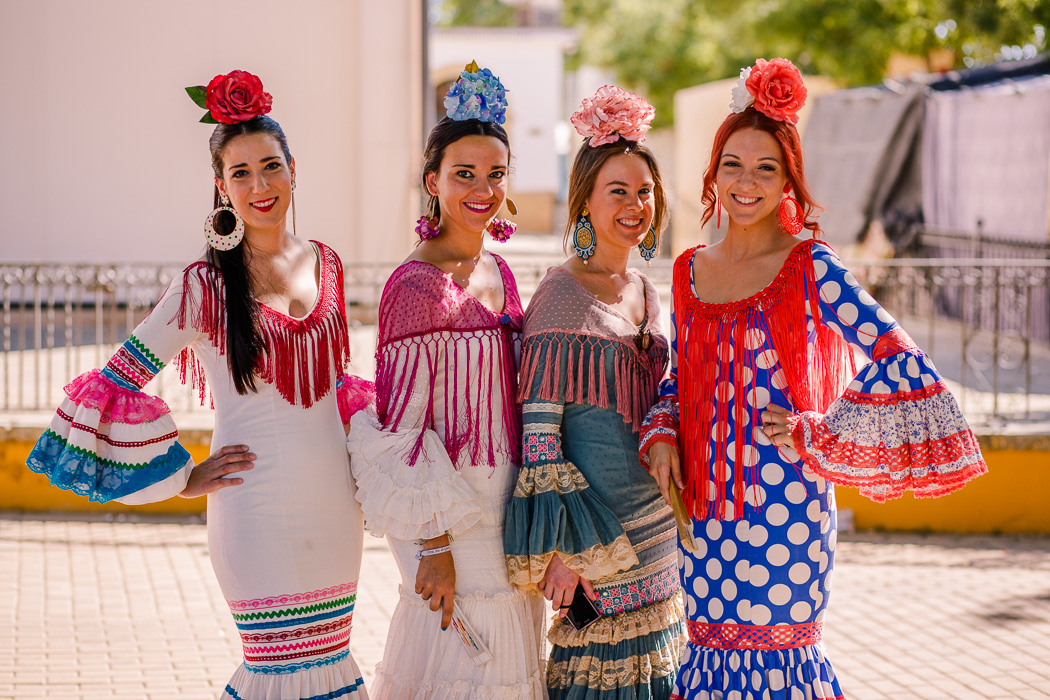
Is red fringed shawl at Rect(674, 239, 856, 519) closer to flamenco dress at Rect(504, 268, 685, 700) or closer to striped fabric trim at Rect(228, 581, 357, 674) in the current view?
flamenco dress at Rect(504, 268, 685, 700)

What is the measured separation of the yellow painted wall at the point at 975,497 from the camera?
274 inches

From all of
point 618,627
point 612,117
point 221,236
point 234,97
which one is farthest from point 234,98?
point 618,627

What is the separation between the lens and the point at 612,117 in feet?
11.2

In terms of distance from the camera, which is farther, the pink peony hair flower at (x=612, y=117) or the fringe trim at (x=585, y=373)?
the pink peony hair flower at (x=612, y=117)

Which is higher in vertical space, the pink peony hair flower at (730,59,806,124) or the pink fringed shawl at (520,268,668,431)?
the pink peony hair flower at (730,59,806,124)

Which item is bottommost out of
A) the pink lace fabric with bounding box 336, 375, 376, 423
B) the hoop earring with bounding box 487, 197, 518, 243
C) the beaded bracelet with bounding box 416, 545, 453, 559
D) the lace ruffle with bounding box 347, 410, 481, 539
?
the beaded bracelet with bounding box 416, 545, 453, 559

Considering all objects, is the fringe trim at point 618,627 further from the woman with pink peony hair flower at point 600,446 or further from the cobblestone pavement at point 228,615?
the cobblestone pavement at point 228,615

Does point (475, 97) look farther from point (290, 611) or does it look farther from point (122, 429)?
point (290, 611)

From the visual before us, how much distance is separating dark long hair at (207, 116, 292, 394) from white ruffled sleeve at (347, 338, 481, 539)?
15.6 inches

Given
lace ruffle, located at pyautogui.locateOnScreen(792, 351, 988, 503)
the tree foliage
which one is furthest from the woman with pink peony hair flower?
the tree foliage

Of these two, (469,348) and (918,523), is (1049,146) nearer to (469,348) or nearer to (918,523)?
(918,523)

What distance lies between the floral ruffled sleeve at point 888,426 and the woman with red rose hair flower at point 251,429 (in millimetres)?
1419

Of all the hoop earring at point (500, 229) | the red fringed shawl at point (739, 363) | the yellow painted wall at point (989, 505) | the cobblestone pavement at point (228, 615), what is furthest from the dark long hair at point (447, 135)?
the yellow painted wall at point (989, 505)

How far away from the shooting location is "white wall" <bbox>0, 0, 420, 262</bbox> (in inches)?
457
